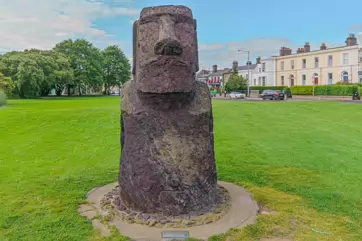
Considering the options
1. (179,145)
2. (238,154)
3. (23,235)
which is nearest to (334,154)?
(238,154)

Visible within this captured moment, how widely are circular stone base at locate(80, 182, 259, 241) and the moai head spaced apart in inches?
65.4

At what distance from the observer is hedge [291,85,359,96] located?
135 ft

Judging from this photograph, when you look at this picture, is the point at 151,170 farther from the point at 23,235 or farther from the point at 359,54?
the point at 359,54

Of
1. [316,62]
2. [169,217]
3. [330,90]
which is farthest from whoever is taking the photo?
[316,62]

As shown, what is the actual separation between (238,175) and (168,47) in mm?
3693

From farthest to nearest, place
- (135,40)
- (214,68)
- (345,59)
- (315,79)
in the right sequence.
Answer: (214,68), (315,79), (345,59), (135,40)

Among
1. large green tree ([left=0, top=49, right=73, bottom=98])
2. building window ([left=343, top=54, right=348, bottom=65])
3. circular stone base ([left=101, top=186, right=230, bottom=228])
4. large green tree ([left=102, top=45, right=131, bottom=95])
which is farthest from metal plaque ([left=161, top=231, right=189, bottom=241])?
large green tree ([left=102, top=45, right=131, bottom=95])

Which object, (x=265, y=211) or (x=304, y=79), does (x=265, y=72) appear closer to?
(x=304, y=79)

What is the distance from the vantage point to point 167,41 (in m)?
4.12

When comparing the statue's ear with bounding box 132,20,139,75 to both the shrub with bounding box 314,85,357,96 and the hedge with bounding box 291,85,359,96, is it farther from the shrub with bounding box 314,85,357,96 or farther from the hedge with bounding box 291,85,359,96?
the shrub with bounding box 314,85,357,96

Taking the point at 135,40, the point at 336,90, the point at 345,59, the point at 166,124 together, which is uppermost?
the point at 345,59

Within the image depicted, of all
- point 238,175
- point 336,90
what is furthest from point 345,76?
point 238,175

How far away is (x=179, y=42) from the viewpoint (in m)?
4.20

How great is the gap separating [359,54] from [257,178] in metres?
51.7
